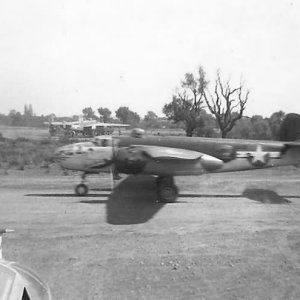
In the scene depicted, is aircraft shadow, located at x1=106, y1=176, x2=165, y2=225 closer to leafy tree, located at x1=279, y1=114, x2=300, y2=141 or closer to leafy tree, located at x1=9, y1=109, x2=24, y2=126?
leafy tree, located at x1=279, y1=114, x2=300, y2=141

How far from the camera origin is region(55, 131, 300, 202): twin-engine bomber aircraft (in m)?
13.3

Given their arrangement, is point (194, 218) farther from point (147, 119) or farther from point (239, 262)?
point (147, 119)

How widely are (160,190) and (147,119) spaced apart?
2244 centimetres

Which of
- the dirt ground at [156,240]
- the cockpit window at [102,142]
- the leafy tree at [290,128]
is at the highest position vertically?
the leafy tree at [290,128]

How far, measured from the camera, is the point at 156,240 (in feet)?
29.1

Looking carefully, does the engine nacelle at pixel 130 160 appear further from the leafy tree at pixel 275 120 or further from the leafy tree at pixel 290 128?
the leafy tree at pixel 275 120

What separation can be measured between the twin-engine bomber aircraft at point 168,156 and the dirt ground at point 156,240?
884mm

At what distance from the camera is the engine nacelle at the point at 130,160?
13.2 metres

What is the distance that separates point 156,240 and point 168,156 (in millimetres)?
4117

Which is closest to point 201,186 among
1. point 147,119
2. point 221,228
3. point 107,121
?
point 221,228

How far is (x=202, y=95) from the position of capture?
152 feet

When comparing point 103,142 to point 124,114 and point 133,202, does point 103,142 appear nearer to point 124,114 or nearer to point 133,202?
point 133,202

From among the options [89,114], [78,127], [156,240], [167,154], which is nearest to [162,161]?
[167,154]

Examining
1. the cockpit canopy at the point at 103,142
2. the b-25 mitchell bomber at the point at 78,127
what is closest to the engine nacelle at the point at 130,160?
the cockpit canopy at the point at 103,142
